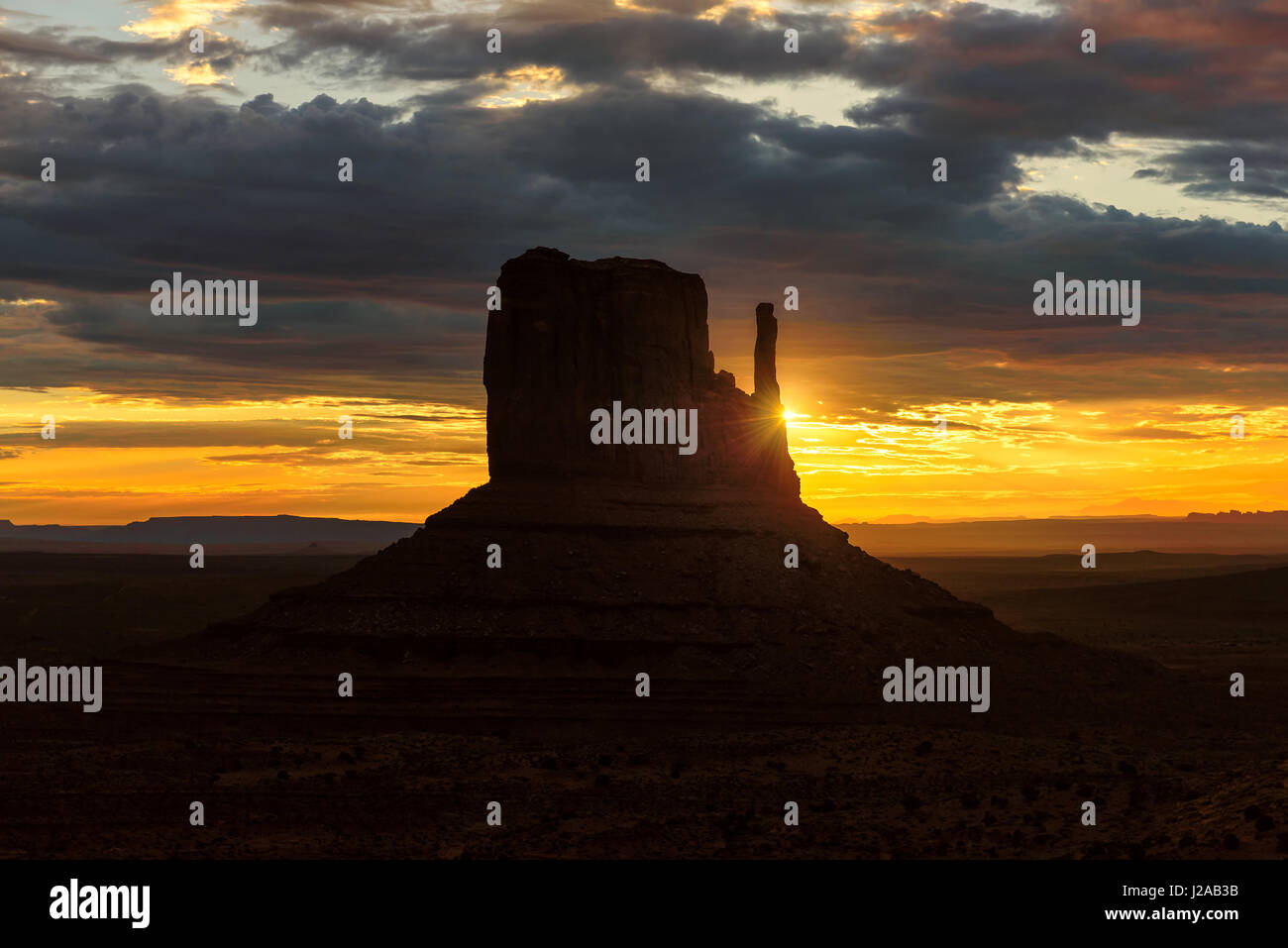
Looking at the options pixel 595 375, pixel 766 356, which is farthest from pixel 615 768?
pixel 766 356

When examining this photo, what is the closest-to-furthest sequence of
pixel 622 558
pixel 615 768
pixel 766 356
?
1. pixel 615 768
2. pixel 622 558
3. pixel 766 356

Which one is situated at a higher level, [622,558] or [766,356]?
[766,356]

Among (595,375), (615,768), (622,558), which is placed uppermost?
(595,375)

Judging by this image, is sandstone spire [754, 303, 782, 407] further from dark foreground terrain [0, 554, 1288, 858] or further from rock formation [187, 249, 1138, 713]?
dark foreground terrain [0, 554, 1288, 858]

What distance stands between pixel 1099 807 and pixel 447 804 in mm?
21877

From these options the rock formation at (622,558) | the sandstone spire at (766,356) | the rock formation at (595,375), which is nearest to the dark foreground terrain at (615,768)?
the rock formation at (622,558)

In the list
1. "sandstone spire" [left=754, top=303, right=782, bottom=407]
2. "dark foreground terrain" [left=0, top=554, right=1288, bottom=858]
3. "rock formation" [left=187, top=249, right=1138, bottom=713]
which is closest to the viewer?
"dark foreground terrain" [left=0, top=554, right=1288, bottom=858]

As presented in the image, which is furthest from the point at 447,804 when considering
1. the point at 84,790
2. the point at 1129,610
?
the point at 1129,610

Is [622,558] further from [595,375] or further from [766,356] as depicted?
[766,356]

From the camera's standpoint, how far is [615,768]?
5656 centimetres

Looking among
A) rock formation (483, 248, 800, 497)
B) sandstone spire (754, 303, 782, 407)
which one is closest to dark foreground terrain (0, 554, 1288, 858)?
rock formation (483, 248, 800, 497)

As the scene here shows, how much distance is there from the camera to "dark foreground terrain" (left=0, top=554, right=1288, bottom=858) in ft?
142
